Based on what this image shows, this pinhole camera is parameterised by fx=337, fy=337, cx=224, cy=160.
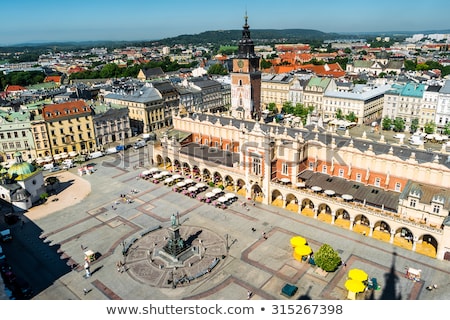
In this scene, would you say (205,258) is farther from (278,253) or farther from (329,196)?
(329,196)

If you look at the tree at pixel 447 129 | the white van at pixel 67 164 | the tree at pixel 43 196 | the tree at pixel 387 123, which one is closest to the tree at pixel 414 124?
the tree at pixel 387 123

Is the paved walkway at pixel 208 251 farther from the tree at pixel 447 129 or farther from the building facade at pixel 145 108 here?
the tree at pixel 447 129

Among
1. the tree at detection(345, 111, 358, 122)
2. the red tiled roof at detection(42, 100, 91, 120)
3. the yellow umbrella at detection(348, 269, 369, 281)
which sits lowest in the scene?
the yellow umbrella at detection(348, 269, 369, 281)

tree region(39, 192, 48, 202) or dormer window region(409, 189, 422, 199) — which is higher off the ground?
dormer window region(409, 189, 422, 199)

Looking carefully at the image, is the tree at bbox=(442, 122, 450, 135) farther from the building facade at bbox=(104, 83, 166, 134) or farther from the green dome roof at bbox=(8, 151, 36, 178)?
the green dome roof at bbox=(8, 151, 36, 178)

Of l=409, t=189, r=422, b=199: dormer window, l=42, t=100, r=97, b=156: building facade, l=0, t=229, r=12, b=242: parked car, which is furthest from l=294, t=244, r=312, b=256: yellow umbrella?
l=42, t=100, r=97, b=156: building facade

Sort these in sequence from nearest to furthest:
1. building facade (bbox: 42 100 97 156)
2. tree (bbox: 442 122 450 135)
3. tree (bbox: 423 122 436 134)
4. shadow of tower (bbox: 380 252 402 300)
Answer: shadow of tower (bbox: 380 252 402 300) < building facade (bbox: 42 100 97 156) < tree (bbox: 442 122 450 135) < tree (bbox: 423 122 436 134)

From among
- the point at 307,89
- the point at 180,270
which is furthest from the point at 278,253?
the point at 307,89
